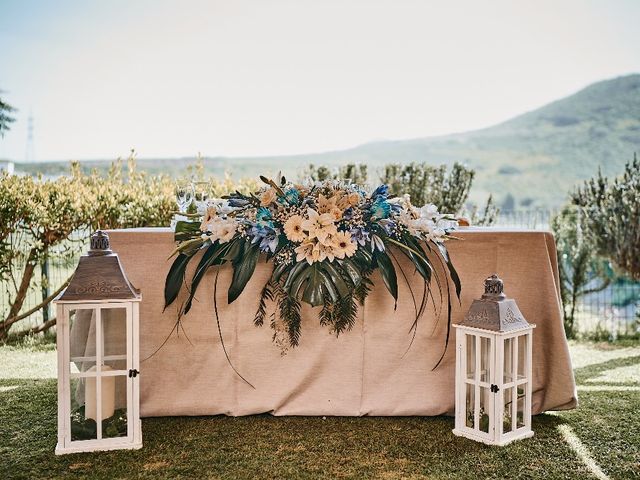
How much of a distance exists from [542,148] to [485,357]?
30.5m

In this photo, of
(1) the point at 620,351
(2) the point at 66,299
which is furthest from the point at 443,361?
(1) the point at 620,351

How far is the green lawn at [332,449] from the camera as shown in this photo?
88.4 inches

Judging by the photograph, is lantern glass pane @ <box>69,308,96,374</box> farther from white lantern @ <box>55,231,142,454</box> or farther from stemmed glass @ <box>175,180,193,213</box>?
stemmed glass @ <box>175,180,193,213</box>

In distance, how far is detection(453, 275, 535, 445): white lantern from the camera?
96.5 inches

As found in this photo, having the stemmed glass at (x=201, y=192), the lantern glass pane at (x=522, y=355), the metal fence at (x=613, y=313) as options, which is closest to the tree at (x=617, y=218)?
the metal fence at (x=613, y=313)

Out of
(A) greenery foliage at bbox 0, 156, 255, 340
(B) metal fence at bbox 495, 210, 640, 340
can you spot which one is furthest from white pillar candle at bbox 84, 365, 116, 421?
(B) metal fence at bbox 495, 210, 640, 340

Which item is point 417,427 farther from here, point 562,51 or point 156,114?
point 562,51

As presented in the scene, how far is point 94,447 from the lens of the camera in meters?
2.39

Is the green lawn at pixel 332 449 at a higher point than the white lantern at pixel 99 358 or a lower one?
lower

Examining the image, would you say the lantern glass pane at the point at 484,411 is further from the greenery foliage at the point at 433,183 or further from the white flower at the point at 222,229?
the greenery foliage at the point at 433,183

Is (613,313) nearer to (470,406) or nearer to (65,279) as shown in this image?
(470,406)

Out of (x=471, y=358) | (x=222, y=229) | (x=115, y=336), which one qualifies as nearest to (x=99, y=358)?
(x=115, y=336)

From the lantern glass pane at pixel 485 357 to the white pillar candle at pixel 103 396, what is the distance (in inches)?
53.8

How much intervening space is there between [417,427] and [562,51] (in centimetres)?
3307
